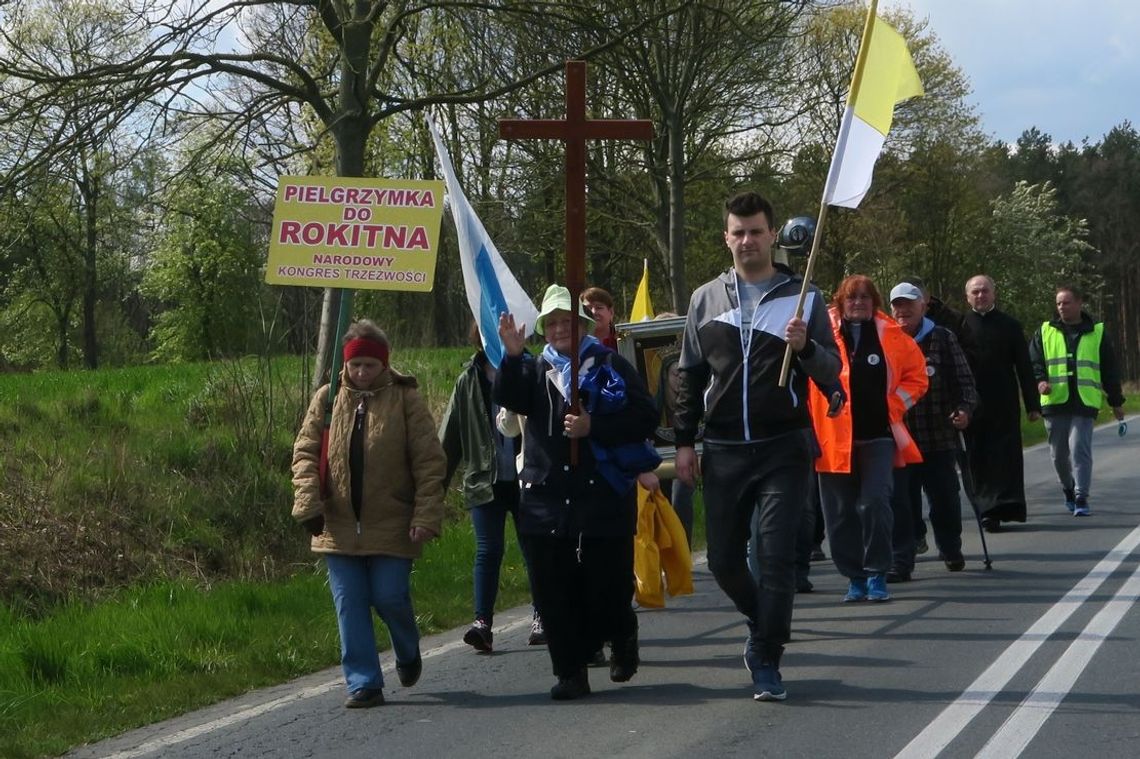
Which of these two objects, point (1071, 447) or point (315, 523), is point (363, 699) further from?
point (1071, 447)

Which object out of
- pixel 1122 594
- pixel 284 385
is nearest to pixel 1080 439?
pixel 1122 594

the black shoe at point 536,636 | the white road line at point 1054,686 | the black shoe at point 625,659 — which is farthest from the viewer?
the black shoe at point 536,636

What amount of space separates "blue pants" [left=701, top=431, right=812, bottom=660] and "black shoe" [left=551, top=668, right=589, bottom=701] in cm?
76

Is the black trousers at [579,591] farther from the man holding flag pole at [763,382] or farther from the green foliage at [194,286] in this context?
the green foliage at [194,286]

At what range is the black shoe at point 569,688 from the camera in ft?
22.8

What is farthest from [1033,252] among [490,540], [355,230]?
[490,540]

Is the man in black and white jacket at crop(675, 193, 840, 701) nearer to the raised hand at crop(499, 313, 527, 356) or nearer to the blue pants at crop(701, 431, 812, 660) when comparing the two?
the blue pants at crop(701, 431, 812, 660)

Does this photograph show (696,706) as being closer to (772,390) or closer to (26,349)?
(772,390)

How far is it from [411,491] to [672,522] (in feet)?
4.25

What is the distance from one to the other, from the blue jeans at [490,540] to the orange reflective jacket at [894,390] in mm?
2234

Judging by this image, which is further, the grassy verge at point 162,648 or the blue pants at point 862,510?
the blue pants at point 862,510

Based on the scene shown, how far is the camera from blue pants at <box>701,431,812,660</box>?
21.8 feet

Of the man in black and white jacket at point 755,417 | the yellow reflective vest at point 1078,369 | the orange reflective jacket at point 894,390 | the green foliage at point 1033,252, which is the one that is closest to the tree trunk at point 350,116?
the orange reflective jacket at point 894,390

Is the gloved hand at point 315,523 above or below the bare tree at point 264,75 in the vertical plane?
below
